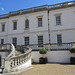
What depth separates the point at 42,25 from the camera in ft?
56.2

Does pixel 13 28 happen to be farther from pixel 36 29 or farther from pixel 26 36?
pixel 36 29

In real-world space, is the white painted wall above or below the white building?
below

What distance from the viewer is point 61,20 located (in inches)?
633

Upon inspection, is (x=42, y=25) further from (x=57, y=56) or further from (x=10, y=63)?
(x=10, y=63)

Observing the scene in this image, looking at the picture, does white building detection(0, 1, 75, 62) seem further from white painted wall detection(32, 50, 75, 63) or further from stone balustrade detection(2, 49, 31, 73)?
stone balustrade detection(2, 49, 31, 73)

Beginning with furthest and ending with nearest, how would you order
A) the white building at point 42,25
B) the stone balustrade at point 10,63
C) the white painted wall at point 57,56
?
the white building at point 42,25 → the white painted wall at point 57,56 → the stone balustrade at point 10,63

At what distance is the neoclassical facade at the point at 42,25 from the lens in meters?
15.6

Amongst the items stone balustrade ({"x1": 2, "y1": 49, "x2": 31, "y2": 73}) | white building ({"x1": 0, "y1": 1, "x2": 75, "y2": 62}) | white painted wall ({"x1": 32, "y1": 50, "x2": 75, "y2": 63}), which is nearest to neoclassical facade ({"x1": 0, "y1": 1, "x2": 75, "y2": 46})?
white building ({"x1": 0, "y1": 1, "x2": 75, "y2": 62})

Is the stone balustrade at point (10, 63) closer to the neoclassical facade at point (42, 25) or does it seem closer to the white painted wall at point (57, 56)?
the white painted wall at point (57, 56)

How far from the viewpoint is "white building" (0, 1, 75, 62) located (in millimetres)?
15586

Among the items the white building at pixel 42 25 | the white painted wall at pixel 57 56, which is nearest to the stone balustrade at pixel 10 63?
the white painted wall at pixel 57 56

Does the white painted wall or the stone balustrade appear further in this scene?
the white painted wall

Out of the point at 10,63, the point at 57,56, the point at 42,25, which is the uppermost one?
the point at 42,25

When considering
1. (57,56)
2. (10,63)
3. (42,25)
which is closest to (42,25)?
(42,25)
